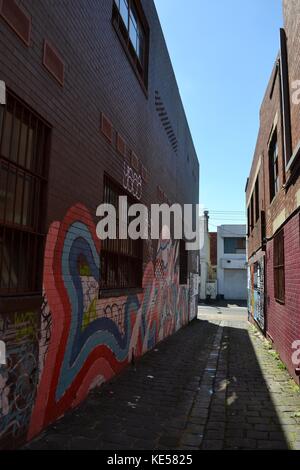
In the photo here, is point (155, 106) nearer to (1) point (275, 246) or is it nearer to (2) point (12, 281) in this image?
(1) point (275, 246)

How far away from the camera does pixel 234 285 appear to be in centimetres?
4153

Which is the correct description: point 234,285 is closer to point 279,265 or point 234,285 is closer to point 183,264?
point 183,264

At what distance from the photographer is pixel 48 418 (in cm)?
470

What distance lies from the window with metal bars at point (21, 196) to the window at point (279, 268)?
6.20 metres

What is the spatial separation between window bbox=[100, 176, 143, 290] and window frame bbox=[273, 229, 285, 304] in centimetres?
307

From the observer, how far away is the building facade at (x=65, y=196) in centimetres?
401

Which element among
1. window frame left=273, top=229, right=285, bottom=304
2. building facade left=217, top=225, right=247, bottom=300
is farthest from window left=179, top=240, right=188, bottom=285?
building facade left=217, top=225, right=247, bottom=300

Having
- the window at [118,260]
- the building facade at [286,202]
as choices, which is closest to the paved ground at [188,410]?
the building facade at [286,202]

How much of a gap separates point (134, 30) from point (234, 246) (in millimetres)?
34490

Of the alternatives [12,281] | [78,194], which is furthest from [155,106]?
[12,281]

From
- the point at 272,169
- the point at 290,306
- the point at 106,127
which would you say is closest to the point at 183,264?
the point at 272,169

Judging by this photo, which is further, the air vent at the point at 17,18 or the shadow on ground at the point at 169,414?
the shadow on ground at the point at 169,414

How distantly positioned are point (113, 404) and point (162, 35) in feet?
33.0

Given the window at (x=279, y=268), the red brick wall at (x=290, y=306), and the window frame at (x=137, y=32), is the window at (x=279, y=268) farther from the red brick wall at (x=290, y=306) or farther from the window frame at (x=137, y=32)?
the window frame at (x=137, y=32)
